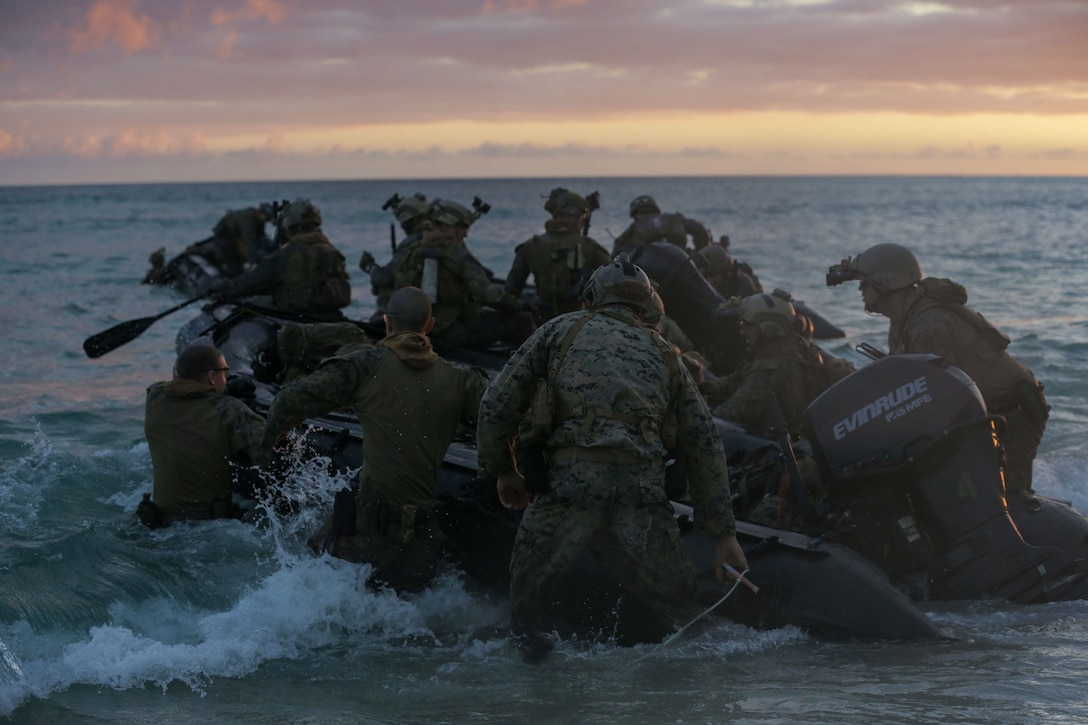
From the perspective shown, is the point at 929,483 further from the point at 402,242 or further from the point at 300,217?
the point at 402,242

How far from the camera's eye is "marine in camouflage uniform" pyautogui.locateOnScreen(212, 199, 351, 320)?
36.0ft

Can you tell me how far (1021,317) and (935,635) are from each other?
1759cm

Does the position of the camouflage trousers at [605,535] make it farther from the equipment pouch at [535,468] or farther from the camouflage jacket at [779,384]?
the camouflage jacket at [779,384]

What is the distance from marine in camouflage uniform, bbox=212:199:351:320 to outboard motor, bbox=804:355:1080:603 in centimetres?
587

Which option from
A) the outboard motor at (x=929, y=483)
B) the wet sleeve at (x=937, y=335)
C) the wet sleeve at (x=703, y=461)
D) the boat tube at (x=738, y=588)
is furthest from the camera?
the wet sleeve at (x=937, y=335)

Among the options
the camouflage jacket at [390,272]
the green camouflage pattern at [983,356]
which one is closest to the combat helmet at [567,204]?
the camouflage jacket at [390,272]

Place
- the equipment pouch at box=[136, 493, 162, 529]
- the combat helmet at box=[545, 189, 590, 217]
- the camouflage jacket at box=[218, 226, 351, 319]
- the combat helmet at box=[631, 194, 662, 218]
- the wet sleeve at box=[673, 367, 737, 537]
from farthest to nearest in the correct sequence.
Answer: the combat helmet at box=[631, 194, 662, 218] < the camouflage jacket at box=[218, 226, 351, 319] < the combat helmet at box=[545, 189, 590, 217] < the equipment pouch at box=[136, 493, 162, 529] < the wet sleeve at box=[673, 367, 737, 537]

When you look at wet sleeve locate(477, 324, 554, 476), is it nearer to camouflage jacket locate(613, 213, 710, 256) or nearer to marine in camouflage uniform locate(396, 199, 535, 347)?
marine in camouflage uniform locate(396, 199, 535, 347)

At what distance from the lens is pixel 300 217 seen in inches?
433

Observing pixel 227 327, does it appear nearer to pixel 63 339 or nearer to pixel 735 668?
pixel 735 668

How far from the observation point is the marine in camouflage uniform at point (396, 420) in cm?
598

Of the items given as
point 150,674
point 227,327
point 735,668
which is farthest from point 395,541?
point 227,327

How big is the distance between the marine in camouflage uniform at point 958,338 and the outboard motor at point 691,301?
338 cm

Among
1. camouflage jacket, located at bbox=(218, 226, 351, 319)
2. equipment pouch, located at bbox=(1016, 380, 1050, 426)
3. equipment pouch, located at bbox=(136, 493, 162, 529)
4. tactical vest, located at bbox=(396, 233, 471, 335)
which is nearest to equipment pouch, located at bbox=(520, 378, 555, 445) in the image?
equipment pouch, located at bbox=(136, 493, 162, 529)
